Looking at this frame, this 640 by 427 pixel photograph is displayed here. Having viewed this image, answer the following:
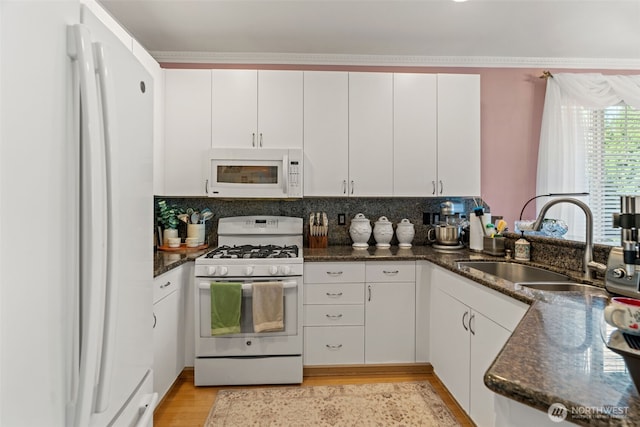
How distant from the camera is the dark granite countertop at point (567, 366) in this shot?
57 centimetres

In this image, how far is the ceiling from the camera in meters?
2.29

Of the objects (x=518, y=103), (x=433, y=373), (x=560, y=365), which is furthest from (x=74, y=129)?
(x=518, y=103)

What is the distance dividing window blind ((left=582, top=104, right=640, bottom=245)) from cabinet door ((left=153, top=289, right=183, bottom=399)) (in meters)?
3.80

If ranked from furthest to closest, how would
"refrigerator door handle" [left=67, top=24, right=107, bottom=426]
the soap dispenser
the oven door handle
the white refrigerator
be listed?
the oven door handle → the soap dispenser → "refrigerator door handle" [left=67, top=24, right=107, bottom=426] → the white refrigerator

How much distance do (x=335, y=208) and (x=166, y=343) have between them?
1.74 metres

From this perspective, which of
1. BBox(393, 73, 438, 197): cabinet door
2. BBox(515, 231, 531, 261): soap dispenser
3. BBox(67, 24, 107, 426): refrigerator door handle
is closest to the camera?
BBox(67, 24, 107, 426): refrigerator door handle

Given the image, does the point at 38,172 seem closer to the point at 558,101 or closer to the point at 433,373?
the point at 433,373

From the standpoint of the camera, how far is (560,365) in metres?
0.72

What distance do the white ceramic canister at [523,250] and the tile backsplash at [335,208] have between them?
83 centimetres

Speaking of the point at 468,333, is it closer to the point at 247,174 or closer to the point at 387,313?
the point at 387,313

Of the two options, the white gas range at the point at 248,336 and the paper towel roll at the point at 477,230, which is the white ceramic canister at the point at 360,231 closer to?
the white gas range at the point at 248,336

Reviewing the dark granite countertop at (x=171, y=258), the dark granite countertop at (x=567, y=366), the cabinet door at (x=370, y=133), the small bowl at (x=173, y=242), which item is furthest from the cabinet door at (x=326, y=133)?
the dark granite countertop at (x=567, y=366)

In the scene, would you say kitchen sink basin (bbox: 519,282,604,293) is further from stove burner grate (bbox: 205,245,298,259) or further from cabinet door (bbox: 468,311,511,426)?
stove burner grate (bbox: 205,245,298,259)

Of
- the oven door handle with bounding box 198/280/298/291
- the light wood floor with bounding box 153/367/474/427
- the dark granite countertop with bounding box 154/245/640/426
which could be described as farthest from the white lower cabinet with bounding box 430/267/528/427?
the oven door handle with bounding box 198/280/298/291
